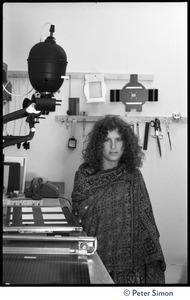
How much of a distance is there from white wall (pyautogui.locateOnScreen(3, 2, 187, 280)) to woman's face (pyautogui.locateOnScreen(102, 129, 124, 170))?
610mm

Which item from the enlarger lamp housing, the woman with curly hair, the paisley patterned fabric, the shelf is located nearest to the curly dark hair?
the woman with curly hair

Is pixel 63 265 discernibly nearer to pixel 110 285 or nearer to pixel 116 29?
pixel 110 285

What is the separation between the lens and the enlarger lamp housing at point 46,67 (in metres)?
1.53

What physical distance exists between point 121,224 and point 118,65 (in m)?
1.37

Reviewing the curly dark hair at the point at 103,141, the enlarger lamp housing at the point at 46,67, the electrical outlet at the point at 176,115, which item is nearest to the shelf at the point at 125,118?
the electrical outlet at the point at 176,115

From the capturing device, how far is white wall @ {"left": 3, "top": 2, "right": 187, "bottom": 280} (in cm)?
310

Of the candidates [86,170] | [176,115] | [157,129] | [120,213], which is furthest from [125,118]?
[120,213]

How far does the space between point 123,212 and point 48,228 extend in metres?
0.93

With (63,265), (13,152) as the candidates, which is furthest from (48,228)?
(13,152)

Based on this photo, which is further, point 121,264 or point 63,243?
point 121,264

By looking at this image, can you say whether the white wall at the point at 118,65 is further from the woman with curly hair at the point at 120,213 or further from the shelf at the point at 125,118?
the woman with curly hair at the point at 120,213

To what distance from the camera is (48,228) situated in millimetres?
1477

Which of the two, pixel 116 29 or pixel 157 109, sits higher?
pixel 116 29

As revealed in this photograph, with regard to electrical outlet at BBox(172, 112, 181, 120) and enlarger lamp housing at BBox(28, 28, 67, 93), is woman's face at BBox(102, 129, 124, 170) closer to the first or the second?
electrical outlet at BBox(172, 112, 181, 120)
